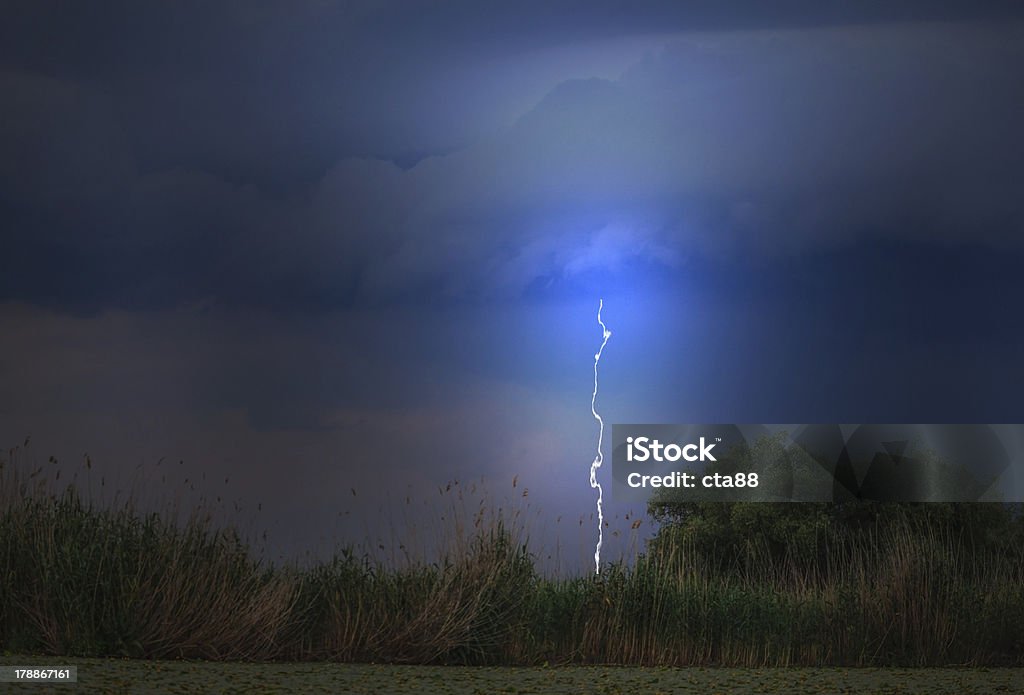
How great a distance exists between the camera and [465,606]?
348 inches

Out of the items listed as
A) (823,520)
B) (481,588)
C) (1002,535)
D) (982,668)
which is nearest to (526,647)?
(481,588)

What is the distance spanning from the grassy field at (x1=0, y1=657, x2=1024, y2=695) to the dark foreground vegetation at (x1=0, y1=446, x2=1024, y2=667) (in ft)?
1.29

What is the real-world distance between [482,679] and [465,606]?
3.51 feet

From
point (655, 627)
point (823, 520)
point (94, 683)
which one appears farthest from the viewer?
point (823, 520)

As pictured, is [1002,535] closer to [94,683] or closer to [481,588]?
[481,588]

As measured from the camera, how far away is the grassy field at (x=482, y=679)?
702 cm

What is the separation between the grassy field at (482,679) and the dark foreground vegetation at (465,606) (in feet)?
1.29

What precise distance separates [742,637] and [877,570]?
1.33m

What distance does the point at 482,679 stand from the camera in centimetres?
780

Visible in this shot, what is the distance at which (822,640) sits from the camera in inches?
384

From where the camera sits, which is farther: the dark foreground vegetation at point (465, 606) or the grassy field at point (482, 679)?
the dark foreground vegetation at point (465, 606)

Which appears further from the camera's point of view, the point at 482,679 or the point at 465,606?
the point at 465,606

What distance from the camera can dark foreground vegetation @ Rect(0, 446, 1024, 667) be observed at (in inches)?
330

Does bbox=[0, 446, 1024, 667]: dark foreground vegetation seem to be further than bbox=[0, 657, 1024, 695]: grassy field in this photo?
Yes
